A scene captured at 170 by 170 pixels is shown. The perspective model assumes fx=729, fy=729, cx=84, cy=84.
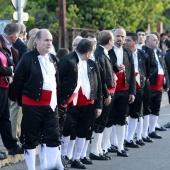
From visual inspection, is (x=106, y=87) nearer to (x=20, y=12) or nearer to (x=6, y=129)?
(x=6, y=129)

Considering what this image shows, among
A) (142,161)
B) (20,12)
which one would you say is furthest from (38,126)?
(20,12)

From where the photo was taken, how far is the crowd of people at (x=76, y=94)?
9.88m

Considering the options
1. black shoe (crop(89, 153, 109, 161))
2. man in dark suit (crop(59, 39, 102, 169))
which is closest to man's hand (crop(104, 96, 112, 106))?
man in dark suit (crop(59, 39, 102, 169))

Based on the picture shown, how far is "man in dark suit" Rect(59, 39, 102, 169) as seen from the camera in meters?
10.8

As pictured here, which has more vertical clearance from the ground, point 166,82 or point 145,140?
point 166,82

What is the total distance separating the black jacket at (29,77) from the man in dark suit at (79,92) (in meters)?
1.00

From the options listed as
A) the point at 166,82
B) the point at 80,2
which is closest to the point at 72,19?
the point at 80,2

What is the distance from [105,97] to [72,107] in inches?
33.3

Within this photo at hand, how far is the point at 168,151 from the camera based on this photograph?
12664mm

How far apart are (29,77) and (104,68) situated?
2.08 m

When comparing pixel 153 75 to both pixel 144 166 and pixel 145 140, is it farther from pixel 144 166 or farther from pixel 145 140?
pixel 144 166

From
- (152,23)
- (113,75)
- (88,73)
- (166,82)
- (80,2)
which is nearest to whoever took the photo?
(88,73)

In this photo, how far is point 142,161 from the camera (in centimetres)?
1170

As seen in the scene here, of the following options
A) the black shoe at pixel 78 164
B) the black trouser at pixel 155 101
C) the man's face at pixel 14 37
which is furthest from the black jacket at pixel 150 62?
the black shoe at pixel 78 164
